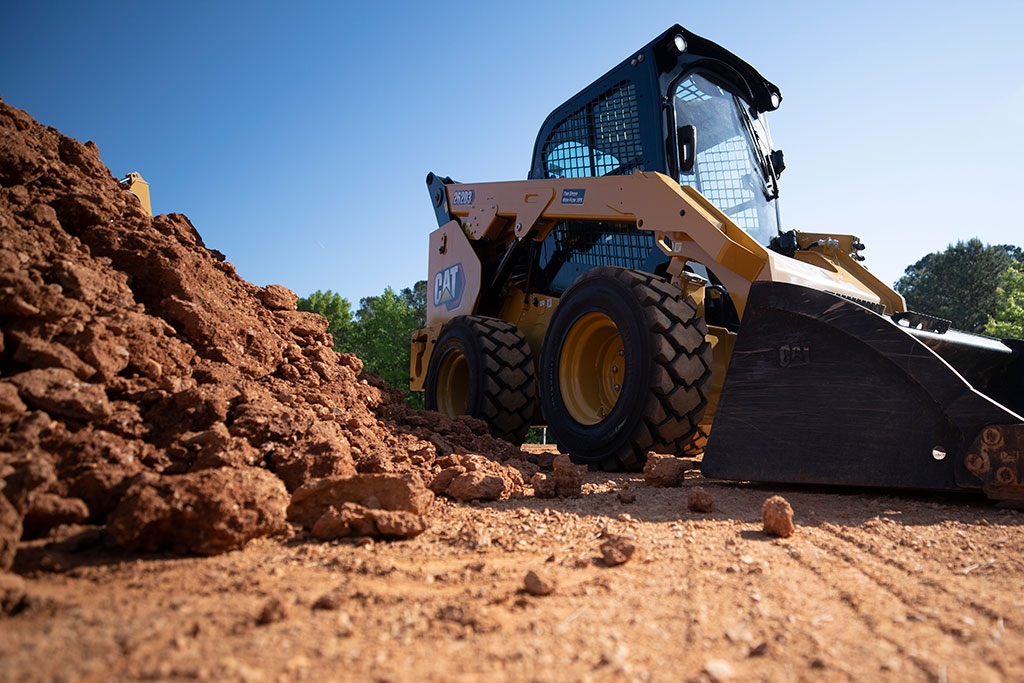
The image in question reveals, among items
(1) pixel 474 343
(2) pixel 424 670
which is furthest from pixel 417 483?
(1) pixel 474 343

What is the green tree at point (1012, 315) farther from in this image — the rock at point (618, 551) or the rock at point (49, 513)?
the rock at point (49, 513)

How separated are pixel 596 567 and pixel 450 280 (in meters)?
5.36

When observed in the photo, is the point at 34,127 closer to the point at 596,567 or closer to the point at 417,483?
the point at 417,483

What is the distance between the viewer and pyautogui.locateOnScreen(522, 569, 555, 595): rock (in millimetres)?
1671

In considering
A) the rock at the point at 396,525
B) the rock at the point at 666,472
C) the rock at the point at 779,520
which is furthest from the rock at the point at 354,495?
the rock at the point at 666,472

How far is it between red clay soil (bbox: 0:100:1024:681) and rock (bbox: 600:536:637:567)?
1 centimetres

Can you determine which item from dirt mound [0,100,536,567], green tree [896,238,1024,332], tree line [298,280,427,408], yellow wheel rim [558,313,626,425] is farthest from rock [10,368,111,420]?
green tree [896,238,1024,332]

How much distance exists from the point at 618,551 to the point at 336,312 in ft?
108

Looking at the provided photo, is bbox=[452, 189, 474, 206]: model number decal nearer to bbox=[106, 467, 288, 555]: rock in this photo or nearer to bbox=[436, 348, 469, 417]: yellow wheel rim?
bbox=[436, 348, 469, 417]: yellow wheel rim

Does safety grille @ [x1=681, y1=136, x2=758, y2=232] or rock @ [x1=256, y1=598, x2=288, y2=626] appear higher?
safety grille @ [x1=681, y1=136, x2=758, y2=232]

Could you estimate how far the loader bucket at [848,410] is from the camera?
2.64 m

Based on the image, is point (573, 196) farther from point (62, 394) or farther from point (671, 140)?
point (62, 394)

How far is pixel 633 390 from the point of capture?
384 centimetres

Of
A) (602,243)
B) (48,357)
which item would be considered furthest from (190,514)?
(602,243)
